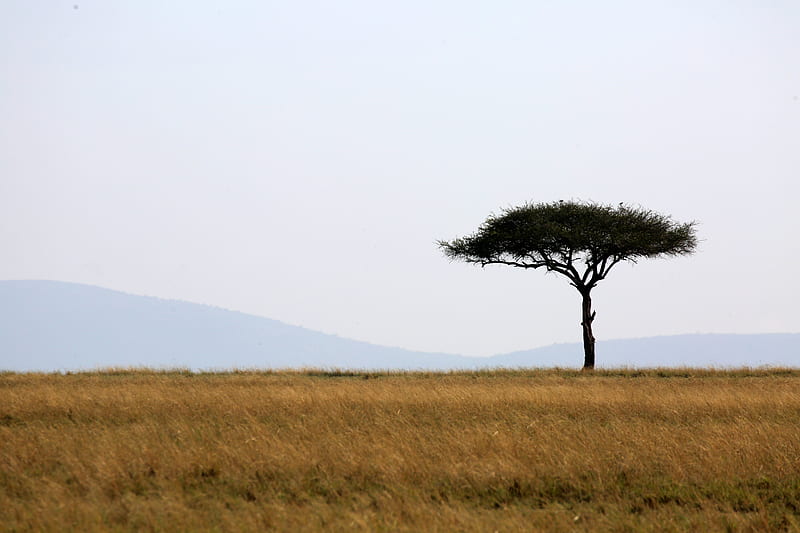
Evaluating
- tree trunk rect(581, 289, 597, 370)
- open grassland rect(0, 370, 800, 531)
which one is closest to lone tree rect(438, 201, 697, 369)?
tree trunk rect(581, 289, 597, 370)

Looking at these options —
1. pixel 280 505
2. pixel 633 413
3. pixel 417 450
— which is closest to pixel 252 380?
pixel 633 413

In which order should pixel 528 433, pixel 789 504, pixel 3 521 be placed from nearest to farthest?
pixel 3 521, pixel 789 504, pixel 528 433

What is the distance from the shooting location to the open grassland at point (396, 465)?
10.3 metres

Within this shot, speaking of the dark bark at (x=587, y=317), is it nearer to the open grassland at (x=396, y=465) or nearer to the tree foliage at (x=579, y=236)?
the tree foliage at (x=579, y=236)

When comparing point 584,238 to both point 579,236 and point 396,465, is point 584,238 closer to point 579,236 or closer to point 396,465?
point 579,236

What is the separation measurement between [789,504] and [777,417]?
908 cm

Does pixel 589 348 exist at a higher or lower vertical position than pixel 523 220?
lower

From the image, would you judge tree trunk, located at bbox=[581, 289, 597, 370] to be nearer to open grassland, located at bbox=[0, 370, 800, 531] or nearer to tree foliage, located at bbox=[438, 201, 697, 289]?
tree foliage, located at bbox=[438, 201, 697, 289]

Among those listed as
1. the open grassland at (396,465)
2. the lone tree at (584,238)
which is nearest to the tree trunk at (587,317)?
the lone tree at (584,238)

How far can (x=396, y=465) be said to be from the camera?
12617 mm

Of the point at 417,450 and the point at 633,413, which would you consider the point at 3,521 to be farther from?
the point at 633,413

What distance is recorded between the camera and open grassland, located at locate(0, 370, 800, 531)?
33.7 ft

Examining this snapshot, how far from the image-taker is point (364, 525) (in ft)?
31.1

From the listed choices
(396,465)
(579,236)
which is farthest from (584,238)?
(396,465)
